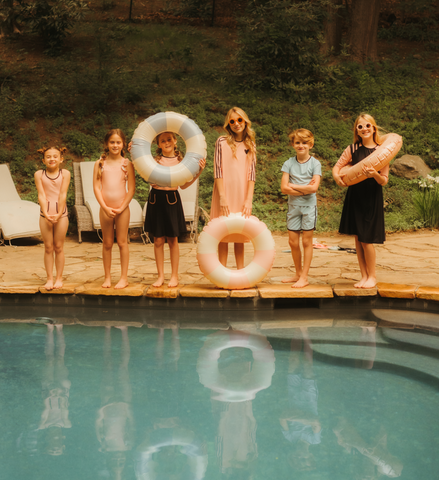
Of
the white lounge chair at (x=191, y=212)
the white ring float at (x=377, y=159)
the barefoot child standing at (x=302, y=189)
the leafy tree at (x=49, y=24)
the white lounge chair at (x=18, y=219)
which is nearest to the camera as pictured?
the white ring float at (x=377, y=159)

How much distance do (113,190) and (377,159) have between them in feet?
6.82

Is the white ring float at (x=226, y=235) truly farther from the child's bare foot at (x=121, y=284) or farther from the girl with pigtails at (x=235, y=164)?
the child's bare foot at (x=121, y=284)

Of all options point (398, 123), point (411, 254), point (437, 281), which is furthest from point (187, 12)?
point (437, 281)

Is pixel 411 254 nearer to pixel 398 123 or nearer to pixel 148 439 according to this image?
pixel 148 439

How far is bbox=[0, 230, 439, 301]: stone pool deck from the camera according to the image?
415cm

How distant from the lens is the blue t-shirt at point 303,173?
13.9ft

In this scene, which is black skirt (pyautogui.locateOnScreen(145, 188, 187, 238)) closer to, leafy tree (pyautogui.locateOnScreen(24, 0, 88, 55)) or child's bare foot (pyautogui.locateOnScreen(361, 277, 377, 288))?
child's bare foot (pyautogui.locateOnScreen(361, 277, 377, 288))

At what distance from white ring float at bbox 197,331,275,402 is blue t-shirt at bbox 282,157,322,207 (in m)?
1.21

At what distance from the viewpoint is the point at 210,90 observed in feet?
36.4

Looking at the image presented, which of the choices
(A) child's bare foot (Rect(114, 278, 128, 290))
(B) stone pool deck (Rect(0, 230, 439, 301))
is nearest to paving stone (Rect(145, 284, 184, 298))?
(B) stone pool deck (Rect(0, 230, 439, 301))

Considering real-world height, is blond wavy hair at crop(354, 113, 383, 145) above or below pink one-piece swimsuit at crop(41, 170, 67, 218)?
above

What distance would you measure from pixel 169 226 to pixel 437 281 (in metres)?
2.32

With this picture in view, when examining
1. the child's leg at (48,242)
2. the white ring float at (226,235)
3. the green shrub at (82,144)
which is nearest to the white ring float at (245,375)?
the white ring float at (226,235)

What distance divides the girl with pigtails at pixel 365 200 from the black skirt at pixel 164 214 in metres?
1.29
